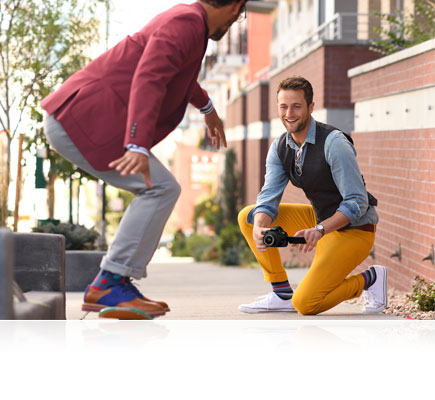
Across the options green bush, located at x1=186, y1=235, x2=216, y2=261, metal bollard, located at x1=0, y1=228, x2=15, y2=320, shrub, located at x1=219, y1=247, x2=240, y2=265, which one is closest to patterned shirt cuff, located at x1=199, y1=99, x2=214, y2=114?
metal bollard, located at x1=0, y1=228, x2=15, y2=320

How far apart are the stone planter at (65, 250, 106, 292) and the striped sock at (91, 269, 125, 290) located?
5330 mm

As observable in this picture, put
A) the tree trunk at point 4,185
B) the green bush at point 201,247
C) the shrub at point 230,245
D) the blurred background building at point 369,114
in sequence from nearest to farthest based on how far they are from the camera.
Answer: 1. the blurred background building at point 369,114
2. the tree trunk at point 4,185
3. the shrub at point 230,245
4. the green bush at point 201,247

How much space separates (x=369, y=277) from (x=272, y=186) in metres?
0.85

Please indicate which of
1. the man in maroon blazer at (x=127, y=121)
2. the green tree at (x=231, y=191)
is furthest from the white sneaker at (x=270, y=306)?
the green tree at (x=231, y=191)

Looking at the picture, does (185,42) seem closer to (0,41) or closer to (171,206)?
(171,206)

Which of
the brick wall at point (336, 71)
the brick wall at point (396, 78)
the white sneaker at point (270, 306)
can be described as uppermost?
the brick wall at point (336, 71)

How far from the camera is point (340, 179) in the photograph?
197 inches

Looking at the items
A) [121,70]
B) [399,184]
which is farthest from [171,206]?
[399,184]

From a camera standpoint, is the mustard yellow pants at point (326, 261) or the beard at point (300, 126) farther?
the mustard yellow pants at point (326, 261)

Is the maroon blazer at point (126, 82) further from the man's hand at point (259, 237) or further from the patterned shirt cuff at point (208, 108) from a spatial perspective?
the man's hand at point (259, 237)

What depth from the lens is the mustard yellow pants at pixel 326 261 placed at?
5.28m

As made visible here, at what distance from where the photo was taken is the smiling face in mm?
4867

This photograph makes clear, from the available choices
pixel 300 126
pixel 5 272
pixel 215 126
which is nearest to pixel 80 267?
pixel 300 126

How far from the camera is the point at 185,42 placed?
11.1 feet
